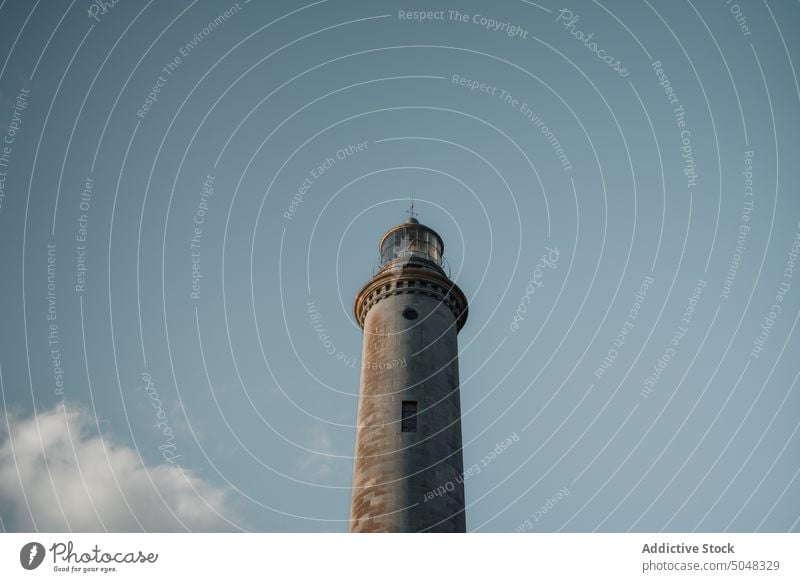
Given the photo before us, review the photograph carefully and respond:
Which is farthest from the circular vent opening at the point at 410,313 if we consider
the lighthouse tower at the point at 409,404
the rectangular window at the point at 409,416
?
the rectangular window at the point at 409,416

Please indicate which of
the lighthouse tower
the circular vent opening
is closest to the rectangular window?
the lighthouse tower

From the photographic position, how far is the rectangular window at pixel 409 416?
2150 cm

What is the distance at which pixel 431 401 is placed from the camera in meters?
22.3

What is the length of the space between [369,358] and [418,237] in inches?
307

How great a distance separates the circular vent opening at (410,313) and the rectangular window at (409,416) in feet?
11.8

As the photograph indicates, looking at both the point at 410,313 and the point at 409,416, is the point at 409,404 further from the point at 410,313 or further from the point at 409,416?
the point at 410,313

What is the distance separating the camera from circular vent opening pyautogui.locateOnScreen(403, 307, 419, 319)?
80.3 ft

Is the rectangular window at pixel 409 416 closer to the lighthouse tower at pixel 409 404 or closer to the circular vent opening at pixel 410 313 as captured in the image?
the lighthouse tower at pixel 409 404

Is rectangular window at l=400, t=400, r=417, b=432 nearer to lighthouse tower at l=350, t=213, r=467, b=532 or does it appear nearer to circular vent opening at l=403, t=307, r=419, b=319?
lighthouse tower at l=350, t=213, r=467, b=532

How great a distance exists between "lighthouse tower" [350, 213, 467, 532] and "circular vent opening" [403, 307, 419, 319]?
0.04 metres

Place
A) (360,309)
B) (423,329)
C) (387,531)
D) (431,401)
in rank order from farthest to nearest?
(360,309) → (423,329) → (431,401) → (387,531)
